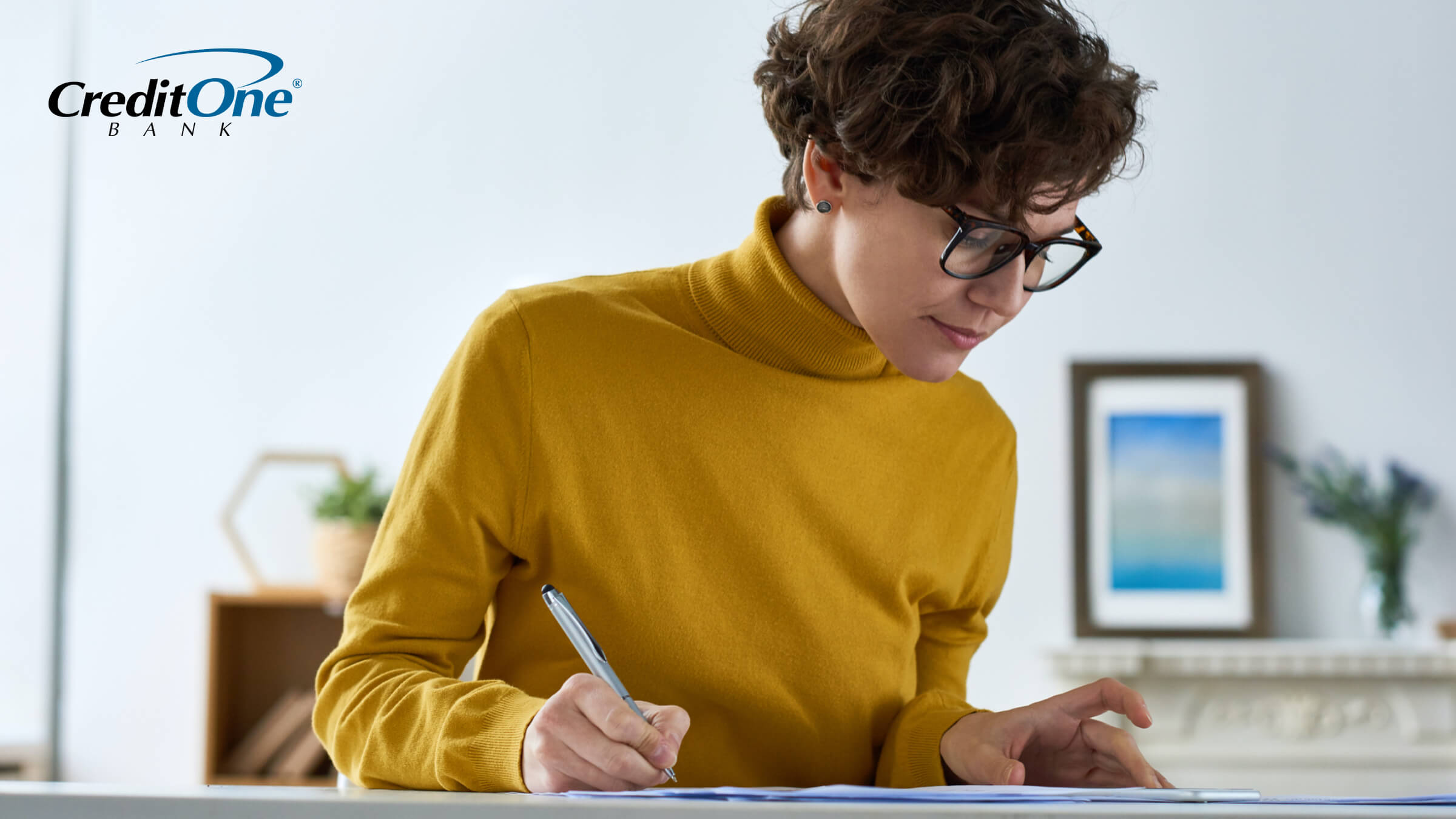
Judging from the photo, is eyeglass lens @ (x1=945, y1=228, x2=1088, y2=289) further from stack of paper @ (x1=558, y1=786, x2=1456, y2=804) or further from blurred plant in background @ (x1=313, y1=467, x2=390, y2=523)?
blurred plant in background @ (x1=313, y1=467, x2=390, y2=523)

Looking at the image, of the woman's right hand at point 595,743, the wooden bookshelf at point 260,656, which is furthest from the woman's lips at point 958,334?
the wooden bookshelf at point 260,656

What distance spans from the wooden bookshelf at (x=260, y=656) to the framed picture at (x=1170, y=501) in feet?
6.60

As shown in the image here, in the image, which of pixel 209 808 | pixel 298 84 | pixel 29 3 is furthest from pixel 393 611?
pixel 29 3

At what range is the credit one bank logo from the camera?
3.38m

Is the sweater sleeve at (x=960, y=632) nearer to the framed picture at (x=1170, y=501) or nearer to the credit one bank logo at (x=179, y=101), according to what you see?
the framed picture at (x=1170, y=501)

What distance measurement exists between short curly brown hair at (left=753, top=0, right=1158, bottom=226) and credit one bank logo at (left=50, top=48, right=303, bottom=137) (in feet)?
9.59

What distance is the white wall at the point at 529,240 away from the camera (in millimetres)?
3135

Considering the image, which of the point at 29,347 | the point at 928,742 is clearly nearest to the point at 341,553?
the point at 29,347

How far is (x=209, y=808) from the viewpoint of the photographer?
1.35 feet

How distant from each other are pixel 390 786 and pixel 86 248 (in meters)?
3.22

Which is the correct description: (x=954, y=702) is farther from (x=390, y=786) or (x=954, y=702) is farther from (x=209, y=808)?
(x=209, y=808)

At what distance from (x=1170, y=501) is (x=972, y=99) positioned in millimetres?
2464

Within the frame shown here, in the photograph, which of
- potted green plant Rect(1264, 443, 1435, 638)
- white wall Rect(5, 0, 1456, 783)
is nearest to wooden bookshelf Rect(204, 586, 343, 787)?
white wall Rect(5, 0, 1456, 783)

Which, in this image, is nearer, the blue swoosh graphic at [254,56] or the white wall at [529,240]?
the white wall at [529,240]
